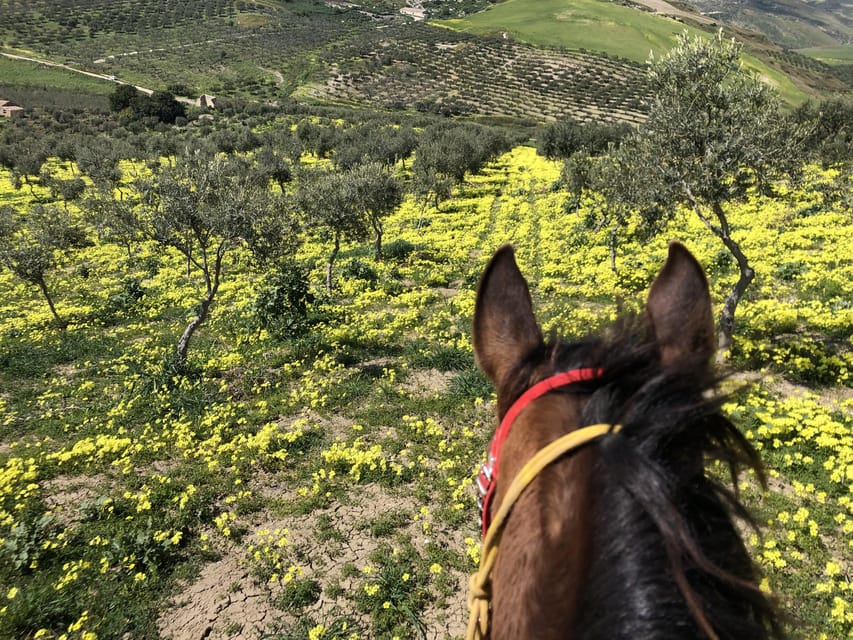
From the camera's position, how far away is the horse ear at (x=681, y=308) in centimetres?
155

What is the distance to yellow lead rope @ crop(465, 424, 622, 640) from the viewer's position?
1118 mm

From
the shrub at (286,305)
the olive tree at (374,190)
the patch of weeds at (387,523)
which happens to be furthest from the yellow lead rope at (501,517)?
the olive tree at (374,190)

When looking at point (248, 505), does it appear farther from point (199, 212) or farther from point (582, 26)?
point (582, 26)

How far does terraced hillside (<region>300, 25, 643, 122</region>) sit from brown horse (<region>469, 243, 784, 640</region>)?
87.4 m

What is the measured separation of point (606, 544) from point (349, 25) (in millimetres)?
184420

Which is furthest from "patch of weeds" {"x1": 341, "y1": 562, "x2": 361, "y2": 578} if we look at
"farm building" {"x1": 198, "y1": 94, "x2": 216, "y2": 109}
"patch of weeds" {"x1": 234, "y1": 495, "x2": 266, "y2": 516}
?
"farm building" {"x1": 198, "y1": 94, "x2": 216, "y2": 109}

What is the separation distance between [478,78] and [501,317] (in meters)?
120

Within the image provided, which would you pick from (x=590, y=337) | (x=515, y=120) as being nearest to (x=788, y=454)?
(x=590, y=337)

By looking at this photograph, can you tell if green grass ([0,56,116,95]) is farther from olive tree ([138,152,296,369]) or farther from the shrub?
the shrub

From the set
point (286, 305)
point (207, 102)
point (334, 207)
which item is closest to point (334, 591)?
point (286, 305)

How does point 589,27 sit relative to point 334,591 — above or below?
above

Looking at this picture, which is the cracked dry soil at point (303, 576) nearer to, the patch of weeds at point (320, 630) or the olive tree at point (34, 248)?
the patch of weeds at point (320, 630)

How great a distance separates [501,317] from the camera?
1810mm

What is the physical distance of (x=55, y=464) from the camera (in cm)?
869
